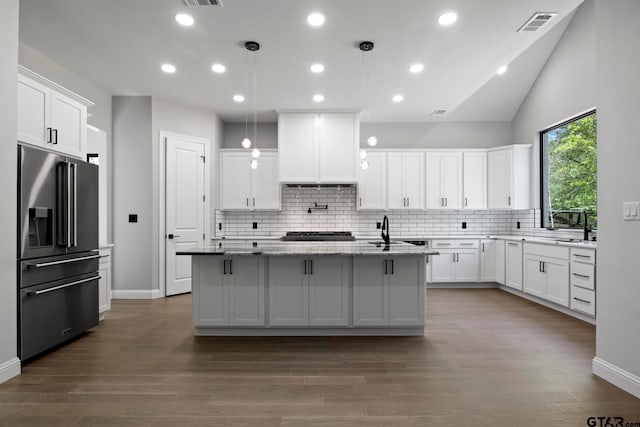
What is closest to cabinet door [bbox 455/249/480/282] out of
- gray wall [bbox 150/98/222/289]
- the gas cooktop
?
the gas cooktop

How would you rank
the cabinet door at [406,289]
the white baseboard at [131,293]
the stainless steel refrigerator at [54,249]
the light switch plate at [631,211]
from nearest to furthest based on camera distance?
the light switch plate at [631,211] → the stainless steel refrigerator at [54,249] → the cabinet door at [406,289] → the white baseboard at [131,293]

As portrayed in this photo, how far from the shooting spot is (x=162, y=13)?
3311 mm

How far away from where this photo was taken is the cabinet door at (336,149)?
623 centimetres

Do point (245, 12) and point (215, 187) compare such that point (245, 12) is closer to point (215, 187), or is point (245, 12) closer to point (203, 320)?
point (203, 320)

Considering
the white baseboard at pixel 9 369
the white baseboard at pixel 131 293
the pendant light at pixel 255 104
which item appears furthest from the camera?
the white baseboard at pixel 131 293

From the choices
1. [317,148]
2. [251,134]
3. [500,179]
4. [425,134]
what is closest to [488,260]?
[500,179]

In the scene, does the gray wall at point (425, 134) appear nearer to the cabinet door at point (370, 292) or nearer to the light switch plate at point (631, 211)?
the cabinet door at point (370, 292)

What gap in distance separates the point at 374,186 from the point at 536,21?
11.8 ft

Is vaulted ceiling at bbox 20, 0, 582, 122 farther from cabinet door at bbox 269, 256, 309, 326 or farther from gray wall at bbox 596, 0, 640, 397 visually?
cabinet door at bbox 269, 256, 309, 326

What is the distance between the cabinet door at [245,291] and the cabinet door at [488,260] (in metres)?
4.35

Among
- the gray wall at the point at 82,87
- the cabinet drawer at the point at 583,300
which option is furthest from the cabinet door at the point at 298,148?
the cabinet drawer at the point at 583,300

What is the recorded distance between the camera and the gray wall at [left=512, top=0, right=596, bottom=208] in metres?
4.78

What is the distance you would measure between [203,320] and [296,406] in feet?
5.65

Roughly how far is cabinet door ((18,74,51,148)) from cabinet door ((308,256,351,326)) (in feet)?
8.86
